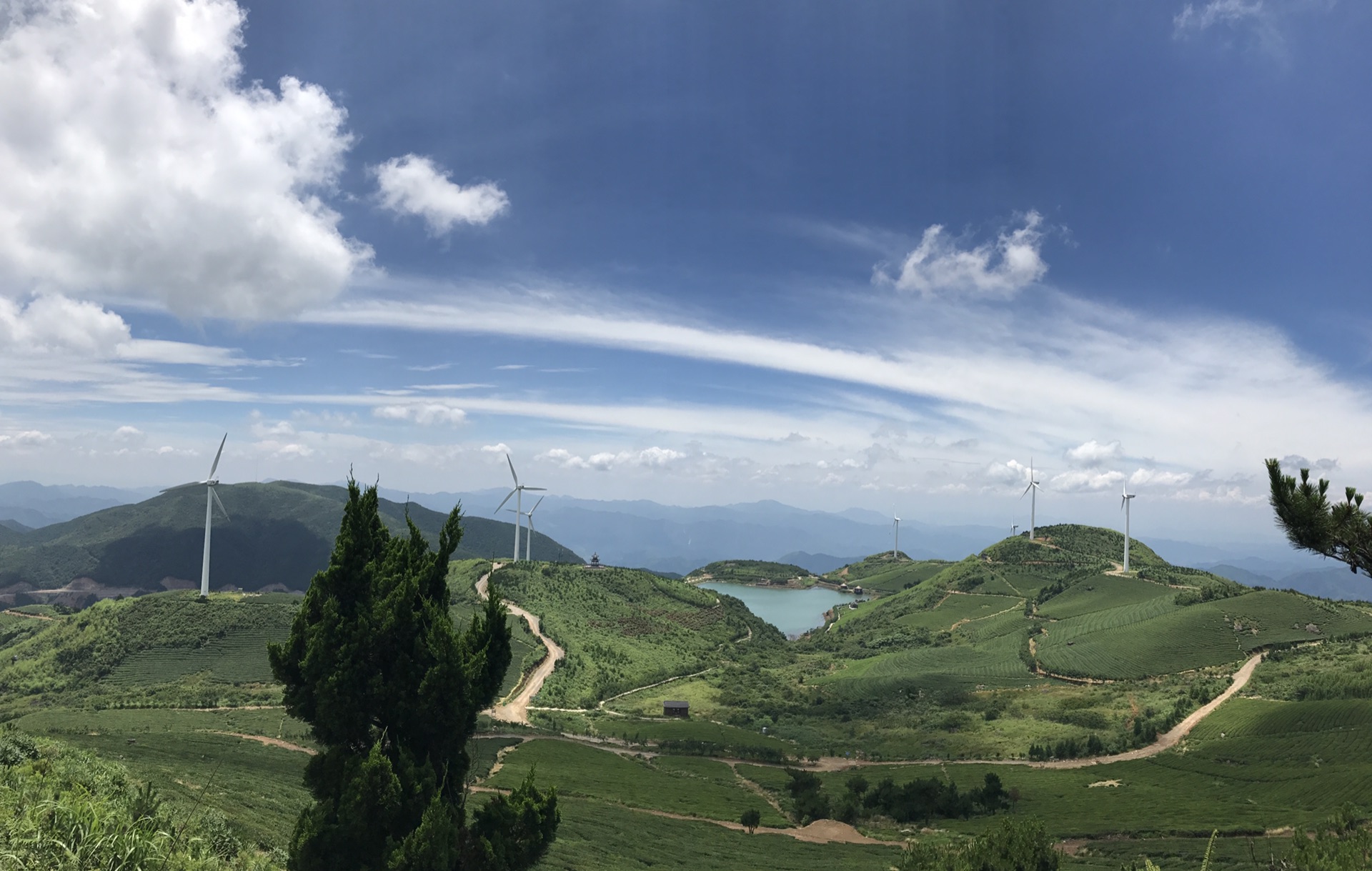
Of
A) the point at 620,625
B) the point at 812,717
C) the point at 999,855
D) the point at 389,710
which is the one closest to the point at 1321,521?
the point at 999,855

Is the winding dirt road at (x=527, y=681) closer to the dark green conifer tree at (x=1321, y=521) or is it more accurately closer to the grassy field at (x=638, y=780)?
the grassy field at (x=638, y=780)

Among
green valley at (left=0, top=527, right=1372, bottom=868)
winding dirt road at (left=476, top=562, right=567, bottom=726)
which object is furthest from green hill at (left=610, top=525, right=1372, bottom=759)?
winding dirt road at (left=476, top=562, right=567, bottom=726)

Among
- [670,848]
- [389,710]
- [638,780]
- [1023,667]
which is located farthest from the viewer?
[1023,667]

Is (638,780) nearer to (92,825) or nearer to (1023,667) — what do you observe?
(92,825)

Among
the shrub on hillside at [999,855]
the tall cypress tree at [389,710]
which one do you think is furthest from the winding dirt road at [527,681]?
the shrub on hillside at [999,855]

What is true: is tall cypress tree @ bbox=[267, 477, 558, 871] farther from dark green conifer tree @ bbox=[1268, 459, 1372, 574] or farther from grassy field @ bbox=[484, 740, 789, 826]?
grassy field @ bbox=[484, 740, 789, 826]

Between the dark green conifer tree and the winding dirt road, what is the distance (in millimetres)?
44305

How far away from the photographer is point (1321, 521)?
1969 cm

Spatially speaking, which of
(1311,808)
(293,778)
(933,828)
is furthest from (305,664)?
(1311,808)

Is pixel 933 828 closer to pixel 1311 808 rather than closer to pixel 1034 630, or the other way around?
pixel 1311 808

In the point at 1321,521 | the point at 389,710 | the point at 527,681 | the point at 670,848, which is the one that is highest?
the point at 1321,521

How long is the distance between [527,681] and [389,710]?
6965 centimetres

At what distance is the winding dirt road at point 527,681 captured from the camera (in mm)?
64688

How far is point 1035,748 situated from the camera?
56719 mm
